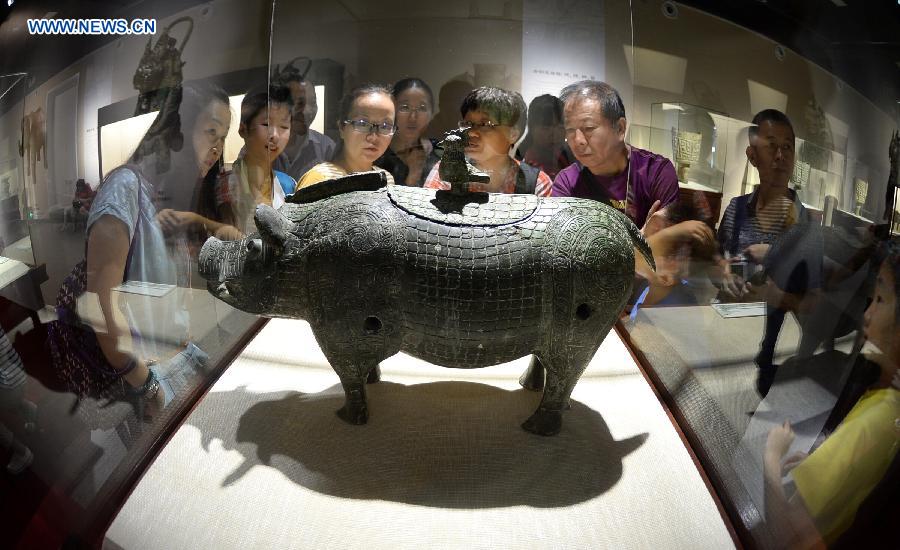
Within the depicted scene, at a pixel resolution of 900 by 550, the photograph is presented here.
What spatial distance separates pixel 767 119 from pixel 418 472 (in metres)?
1.48

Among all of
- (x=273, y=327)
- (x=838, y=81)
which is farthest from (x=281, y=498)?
(x=838, y=81)

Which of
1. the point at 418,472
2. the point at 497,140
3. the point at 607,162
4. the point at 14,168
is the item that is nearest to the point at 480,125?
the point at 497,140

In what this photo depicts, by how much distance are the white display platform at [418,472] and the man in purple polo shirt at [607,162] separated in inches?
27.9

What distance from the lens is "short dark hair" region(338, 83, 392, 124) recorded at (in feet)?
6.81

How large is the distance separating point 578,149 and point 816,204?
2.75 ft

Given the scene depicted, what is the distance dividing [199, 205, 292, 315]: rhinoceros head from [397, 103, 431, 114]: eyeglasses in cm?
65

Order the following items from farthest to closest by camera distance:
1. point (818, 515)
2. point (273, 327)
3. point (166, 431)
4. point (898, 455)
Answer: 1. point (273, 327)
2. point (166, 431)
3. point (818, 515)
4. point (898, 455)

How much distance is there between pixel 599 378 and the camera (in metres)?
2.21

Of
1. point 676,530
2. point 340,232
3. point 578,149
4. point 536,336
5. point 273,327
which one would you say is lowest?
point 676,530

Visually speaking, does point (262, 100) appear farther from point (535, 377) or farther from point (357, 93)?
point (535, 377)

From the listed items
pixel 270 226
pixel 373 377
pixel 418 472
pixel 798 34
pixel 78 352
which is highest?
pixel 798 34

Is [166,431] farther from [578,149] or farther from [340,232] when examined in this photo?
[578,149]

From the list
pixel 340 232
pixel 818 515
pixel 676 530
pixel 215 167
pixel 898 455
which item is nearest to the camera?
pixel 898 455

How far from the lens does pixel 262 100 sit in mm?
2201
